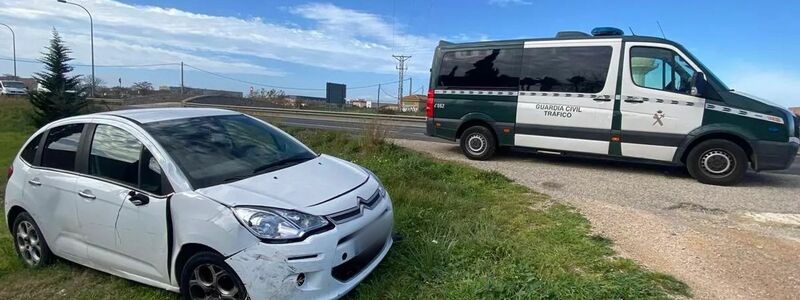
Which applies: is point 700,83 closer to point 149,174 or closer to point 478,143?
point 478,143

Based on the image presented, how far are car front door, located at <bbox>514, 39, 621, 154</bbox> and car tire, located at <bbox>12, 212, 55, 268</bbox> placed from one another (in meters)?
7.10

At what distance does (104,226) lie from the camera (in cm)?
370

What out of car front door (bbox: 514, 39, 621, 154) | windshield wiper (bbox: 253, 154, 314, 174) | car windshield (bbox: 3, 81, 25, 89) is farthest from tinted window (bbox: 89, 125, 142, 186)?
car windshield (bbox: 3, 81, 25, 89)

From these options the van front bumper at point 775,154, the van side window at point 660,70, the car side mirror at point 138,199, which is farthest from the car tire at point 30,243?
the van front bumper at point 775,154

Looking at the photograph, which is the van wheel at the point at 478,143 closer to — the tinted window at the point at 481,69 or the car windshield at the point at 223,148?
the tinted window at the point at 481,69

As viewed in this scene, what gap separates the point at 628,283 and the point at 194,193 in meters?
3.05

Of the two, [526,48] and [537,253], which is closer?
[537,253]

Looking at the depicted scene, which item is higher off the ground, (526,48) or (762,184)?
(526,48)

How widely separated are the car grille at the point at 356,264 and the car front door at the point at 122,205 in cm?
127

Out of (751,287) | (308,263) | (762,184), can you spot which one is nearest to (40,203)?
(308,263)

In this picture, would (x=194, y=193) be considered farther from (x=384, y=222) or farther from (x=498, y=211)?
(x=498, y=211)

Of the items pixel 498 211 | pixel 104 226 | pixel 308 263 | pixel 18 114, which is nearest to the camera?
pixel 308 263

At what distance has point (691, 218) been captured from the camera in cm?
532

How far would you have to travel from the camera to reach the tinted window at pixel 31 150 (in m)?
4.49
